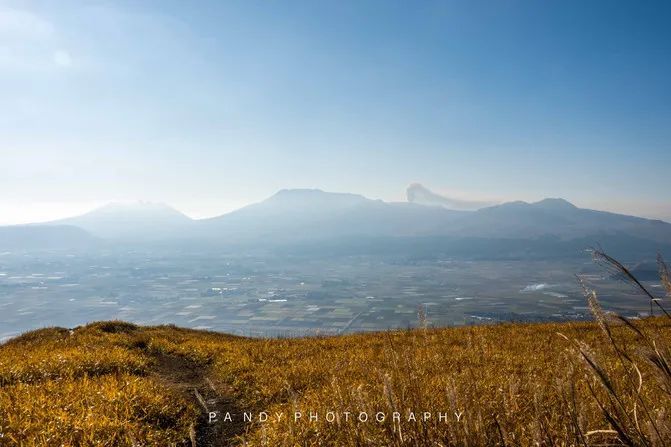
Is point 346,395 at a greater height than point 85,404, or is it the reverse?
point 346,395

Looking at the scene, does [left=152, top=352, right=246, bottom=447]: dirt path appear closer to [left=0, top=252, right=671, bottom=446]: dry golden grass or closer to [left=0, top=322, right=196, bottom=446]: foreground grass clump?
[left=0, top=252, right=671, bottom=446]: dry golden grass

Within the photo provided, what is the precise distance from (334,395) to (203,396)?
7129 millimetres

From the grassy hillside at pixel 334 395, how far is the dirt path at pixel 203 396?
0.05 metres

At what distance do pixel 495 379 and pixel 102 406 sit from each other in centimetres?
869

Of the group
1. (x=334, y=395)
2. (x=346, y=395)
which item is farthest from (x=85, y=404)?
(x=334, y=395)

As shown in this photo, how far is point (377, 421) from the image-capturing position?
22.1ft

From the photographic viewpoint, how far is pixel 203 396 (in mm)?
11820

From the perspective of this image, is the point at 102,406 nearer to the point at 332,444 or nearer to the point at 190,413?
the point at 190,413

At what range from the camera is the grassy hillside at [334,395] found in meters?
3.76

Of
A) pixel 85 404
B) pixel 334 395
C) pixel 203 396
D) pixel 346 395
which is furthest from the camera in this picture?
pixel 203 396

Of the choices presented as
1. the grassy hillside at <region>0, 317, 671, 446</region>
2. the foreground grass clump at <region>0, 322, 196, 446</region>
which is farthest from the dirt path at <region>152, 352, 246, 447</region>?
the foreground grass clump at <region>0, 322, 196, 446</region>

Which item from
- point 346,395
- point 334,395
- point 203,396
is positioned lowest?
point 203,396

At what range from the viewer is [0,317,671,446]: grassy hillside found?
376 cm

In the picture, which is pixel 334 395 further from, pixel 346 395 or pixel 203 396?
pixel 203 396
